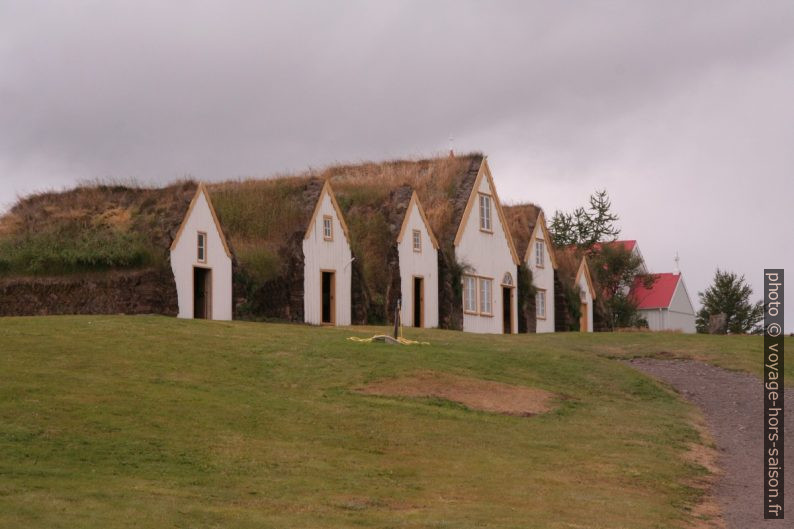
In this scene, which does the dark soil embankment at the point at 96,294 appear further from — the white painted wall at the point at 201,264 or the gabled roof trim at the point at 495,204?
the gabled roof trim at the point at 495,204

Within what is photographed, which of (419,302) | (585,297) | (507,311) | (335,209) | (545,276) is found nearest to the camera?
(335,209)

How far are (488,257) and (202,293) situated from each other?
691 inches

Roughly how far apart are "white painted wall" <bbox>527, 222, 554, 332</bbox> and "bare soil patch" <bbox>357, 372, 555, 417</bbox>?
31861 millimetres

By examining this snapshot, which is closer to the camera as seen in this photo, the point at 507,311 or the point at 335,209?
the point at 335,209

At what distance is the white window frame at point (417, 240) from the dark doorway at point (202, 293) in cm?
1163

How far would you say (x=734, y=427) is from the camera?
32.2 m

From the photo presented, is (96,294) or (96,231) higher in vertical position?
(96,231)

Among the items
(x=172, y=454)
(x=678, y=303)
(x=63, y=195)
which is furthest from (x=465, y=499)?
(x=678, y=303)

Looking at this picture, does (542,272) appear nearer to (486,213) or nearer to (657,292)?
(486,213)

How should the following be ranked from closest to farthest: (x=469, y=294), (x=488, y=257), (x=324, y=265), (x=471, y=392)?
(x=471, y=392) < (x=324, y=265) < (x=469, y=294) < (x=488, y=257)

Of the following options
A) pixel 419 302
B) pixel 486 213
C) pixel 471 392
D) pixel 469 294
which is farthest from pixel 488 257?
pixel 471 392

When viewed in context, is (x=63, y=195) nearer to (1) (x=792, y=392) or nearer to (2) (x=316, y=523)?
(1) (x=792, y=392)

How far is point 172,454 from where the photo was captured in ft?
75.0

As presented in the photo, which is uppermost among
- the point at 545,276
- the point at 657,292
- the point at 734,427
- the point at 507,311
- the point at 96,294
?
the point at 96,294
